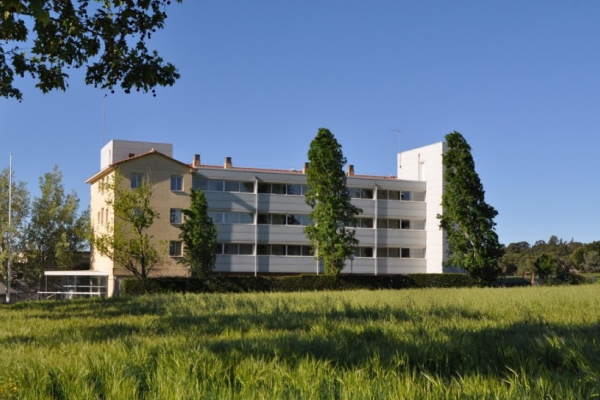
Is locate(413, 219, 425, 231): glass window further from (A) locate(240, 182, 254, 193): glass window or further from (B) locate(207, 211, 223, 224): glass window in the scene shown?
(B) locate(207, 211, 223, 224): glass window

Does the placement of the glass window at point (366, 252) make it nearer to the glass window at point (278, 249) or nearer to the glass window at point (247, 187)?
the glass window at point (278, 249)

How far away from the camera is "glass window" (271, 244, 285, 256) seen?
224 ft

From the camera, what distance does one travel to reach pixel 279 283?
161 feet

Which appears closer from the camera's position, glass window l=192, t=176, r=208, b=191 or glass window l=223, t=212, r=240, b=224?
glass window l=192, t=176, r=208, b=191

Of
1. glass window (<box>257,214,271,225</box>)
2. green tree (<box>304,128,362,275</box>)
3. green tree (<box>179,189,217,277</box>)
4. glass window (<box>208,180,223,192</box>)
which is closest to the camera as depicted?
green tree (<box>179,189,217,277</box>)

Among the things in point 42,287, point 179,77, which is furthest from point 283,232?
point 179,77

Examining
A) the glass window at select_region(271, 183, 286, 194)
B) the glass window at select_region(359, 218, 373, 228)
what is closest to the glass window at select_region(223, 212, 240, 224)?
the glass window at select_region(271, 183, 286, 194)

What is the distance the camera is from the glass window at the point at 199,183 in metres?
65.0

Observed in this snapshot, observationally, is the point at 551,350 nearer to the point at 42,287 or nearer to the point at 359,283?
the point at 359,283

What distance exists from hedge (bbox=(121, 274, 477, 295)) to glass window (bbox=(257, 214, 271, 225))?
17147mm

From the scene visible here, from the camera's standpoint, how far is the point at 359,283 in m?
52.6

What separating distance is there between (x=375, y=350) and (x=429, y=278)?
47776 millimetres

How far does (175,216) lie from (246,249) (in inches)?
325

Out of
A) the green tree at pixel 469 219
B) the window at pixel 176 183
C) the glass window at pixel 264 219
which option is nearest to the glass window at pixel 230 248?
the glass window at pixel 264 219
